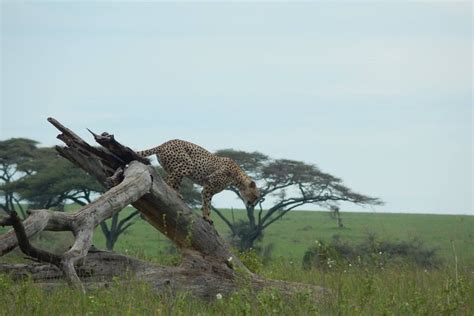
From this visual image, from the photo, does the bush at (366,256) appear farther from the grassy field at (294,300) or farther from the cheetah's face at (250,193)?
the cheetah's face at (250,193)

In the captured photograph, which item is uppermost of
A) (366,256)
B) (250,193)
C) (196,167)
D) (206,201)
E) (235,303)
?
(196,167)

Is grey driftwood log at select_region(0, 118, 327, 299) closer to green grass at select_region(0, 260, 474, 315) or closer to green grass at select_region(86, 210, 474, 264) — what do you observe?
green grass at select_region(0, 260, 474, 315)

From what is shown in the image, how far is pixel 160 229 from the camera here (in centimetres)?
777

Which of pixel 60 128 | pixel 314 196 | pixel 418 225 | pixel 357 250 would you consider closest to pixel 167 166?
pixel 60 128

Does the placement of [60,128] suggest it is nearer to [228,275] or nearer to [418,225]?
[228,275]

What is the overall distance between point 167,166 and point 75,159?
1826 millimetres

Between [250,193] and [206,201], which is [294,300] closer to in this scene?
[206,201]

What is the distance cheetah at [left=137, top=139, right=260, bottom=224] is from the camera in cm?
926

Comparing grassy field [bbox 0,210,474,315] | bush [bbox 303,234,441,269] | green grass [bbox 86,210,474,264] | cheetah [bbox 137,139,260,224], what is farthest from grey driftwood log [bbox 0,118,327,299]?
green grass [bbox 86,210,474,264]

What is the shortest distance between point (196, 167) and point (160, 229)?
178 centimetres

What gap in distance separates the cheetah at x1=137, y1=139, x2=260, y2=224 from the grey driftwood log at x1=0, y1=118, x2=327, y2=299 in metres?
1.30

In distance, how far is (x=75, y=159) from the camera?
297 inches

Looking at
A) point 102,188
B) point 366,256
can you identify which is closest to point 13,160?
point 102,188

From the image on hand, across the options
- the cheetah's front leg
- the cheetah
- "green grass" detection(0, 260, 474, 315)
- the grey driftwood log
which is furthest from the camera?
the cheetah
